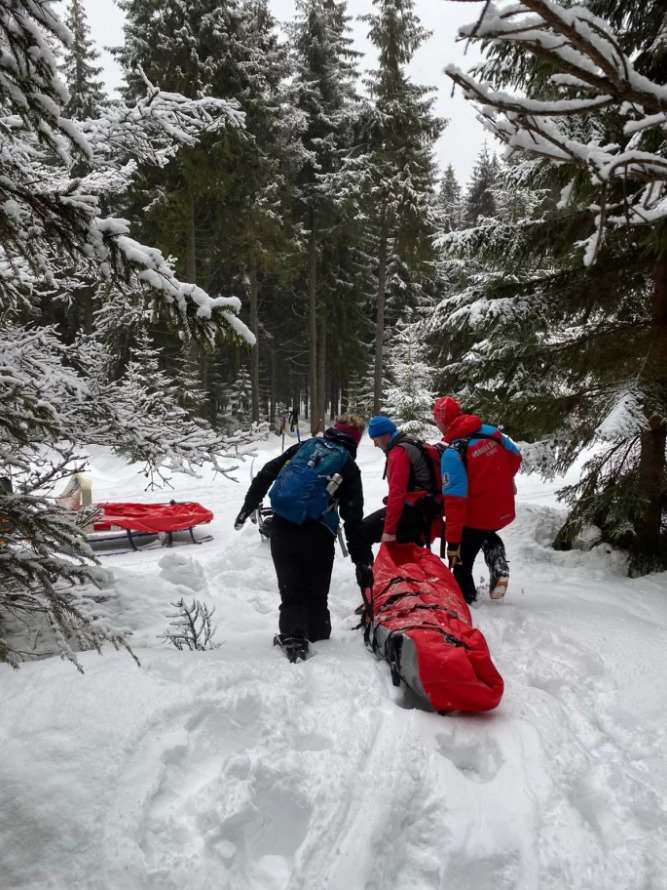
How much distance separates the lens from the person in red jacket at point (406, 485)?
191 inches

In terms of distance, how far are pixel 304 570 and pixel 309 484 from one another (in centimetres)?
73

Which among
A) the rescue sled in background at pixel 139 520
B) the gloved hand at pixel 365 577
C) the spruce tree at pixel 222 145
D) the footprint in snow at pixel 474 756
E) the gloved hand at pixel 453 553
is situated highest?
the spruce tree at pixel 222 145

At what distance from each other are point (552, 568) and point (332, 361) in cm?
2373

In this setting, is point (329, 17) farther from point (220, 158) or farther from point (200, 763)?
point (200, 763)

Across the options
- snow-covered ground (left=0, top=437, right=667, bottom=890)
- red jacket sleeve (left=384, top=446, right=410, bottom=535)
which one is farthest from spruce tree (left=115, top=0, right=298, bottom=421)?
snow-covered ground (left=0, top=437, right=667, bottom=890)

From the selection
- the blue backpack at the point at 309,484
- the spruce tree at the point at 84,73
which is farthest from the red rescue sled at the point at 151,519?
the spruce tree at the point at 84,73

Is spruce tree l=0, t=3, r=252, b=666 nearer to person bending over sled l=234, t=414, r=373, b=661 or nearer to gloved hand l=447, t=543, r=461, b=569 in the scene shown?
person bending over sled l=234, t=414, r=373, b=661

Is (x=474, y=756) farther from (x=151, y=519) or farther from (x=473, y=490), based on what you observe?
(x=151, y=519)

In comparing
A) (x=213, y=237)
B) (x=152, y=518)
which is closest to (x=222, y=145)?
(x=213, y=237)

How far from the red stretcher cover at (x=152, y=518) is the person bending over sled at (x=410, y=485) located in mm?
6079

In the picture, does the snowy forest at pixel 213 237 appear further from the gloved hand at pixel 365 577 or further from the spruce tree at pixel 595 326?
the gloved hand at pixel 365 577

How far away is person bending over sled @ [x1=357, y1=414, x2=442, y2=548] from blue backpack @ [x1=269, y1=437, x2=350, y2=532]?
74cm

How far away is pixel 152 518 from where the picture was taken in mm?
9992

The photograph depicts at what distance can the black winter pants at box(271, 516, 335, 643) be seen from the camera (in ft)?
13.9
